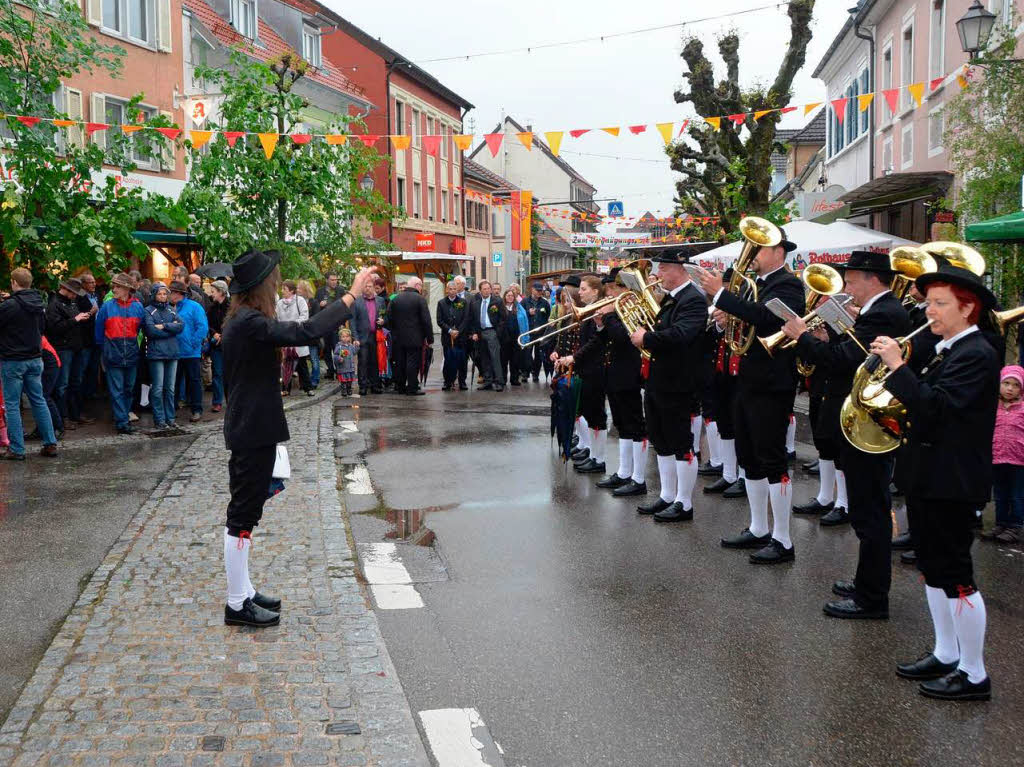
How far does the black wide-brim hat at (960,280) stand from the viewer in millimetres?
4324

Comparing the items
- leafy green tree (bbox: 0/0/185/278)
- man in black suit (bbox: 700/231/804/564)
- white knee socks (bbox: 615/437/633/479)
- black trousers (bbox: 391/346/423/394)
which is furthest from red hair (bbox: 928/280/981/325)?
black trousers (bbox: 391/346/423/394)

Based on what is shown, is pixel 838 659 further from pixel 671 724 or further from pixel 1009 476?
pixel 1009 476

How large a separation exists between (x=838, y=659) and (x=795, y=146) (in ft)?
161

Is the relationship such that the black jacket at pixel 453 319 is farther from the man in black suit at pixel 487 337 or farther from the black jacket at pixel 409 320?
the black jacket at pixel 409 320

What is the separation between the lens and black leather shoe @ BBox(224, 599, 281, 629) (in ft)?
17.5

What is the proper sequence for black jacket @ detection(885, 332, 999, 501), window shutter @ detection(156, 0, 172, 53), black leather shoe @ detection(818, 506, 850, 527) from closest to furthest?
1. black jacket @ detection(885, 332, 999, 501)
2. black leather shoe @ detection(818, 506, 850, 527)
3. window shutter @ detection(156, 0, 172, 53)

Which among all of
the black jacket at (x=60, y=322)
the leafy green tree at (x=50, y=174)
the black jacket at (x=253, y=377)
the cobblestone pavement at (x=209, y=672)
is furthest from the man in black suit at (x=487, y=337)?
the black jacket at (x=253, y=377)

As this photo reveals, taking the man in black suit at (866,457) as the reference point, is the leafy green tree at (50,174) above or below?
above

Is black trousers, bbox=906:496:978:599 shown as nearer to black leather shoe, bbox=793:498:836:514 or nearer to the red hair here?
the red hair

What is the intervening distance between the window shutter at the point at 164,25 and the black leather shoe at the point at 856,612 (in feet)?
76.3

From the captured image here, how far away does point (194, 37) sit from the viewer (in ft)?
86.7

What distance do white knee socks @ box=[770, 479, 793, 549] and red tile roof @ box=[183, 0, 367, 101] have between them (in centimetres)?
1532

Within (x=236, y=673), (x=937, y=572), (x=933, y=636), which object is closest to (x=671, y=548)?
(x=933, y=636)

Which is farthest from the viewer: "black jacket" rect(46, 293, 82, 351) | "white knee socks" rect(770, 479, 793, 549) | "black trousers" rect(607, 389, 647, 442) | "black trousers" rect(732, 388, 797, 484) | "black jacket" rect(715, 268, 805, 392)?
"black jacket" rect(46, 293, 82, 351)
